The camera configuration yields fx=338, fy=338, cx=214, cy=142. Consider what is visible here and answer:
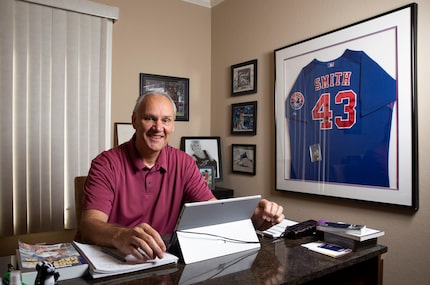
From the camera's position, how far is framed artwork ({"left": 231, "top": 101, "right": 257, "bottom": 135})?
284 centimetres

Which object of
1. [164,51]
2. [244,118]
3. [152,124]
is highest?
[164,51]

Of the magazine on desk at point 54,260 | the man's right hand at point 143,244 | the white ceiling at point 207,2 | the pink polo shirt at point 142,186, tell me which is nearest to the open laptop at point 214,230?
the man's right hand at point 143,244

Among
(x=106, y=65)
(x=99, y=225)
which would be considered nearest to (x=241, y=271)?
(x=99, y=225)

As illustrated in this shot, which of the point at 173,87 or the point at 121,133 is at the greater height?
the point at 173,87

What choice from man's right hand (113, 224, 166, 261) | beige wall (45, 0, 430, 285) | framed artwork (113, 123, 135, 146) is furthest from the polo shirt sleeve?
beige wall (45, 0, 430, 285)

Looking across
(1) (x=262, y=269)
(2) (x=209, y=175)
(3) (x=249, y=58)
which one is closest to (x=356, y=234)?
(1) (x=262, y=269)

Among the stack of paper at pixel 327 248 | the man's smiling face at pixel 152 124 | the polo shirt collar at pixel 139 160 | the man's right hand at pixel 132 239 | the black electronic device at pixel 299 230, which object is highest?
the man's smiling face at pixel 152 124

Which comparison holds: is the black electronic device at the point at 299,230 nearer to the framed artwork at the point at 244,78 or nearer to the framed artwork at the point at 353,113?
the framed artwork at the point at 353,113

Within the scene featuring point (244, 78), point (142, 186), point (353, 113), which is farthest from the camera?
point (244, 78)

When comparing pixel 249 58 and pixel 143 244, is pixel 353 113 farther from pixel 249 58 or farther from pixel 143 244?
pixel 143 244

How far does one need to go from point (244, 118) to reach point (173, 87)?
0.74 meters

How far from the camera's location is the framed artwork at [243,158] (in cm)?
286

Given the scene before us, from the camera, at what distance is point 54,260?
93 centimetres

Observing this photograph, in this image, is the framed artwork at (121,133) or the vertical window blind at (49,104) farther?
the framed artwork at (121,133)
